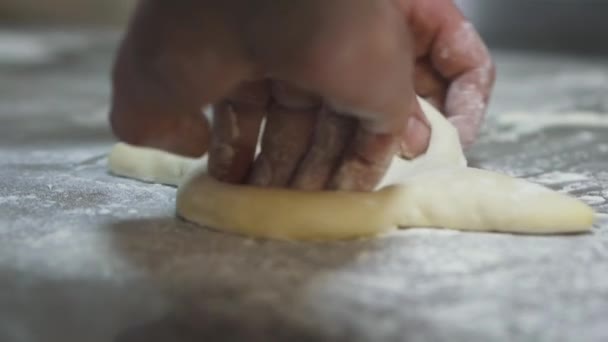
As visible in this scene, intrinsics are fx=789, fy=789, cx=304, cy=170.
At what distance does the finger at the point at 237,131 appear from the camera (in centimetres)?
92

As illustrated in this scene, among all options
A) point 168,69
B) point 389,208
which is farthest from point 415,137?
point 168,69

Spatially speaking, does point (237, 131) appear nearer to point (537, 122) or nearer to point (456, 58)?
point (456, 58)

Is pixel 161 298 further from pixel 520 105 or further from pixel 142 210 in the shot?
pixel 520 105

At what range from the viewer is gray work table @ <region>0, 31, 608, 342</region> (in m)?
0.73

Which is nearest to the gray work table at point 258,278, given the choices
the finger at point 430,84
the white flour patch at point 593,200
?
the white flour patch at point 593,200

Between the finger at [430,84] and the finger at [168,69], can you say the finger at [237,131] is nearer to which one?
the finger at [168,69]

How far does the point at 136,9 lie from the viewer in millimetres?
820

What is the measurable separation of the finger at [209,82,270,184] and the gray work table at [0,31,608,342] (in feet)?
0.28

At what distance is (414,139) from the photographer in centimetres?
111

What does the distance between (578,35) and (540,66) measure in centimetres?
75

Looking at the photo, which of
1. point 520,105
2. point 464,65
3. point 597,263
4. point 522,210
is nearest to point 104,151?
point 464,65

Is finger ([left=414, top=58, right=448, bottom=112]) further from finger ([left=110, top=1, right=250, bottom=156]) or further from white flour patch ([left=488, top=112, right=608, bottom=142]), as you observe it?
finger ([left=110, top=1, right=250, bottom=156])

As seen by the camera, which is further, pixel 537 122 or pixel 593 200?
pixel 537 122

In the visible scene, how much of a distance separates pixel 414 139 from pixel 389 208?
6.7 inches
